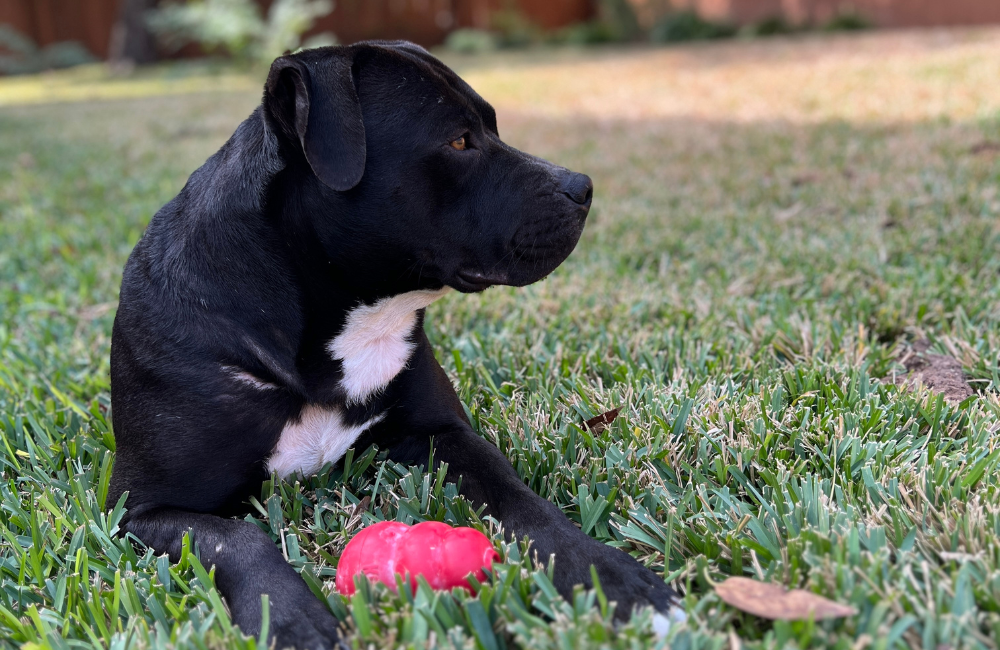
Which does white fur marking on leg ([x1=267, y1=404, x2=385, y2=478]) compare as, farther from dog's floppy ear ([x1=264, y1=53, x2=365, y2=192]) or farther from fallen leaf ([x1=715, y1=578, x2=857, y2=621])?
fallen leaf ([x1=715, y1=578, x2=857, y2=621])

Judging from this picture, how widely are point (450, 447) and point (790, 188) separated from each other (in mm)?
4012

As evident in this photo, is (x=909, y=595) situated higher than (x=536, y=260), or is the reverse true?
(x=536, y=260)

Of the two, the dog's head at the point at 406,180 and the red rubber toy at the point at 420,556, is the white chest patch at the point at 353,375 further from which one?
the red rubber toy at the point at 420,556

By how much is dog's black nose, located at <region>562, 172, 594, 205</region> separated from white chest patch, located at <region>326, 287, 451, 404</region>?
45 centimetres

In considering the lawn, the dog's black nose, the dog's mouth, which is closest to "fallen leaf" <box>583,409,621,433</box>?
the lawn

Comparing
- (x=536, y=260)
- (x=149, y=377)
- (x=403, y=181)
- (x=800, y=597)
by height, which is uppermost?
(x=403, y=181)

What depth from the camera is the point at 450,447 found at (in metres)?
2.35

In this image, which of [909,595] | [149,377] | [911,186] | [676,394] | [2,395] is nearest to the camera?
[909,595]

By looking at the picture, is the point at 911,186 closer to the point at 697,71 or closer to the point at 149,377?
the point at 149,377

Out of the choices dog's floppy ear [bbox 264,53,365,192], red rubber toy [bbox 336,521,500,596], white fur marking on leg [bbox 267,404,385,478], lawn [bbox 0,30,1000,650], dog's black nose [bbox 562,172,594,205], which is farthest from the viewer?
dog's black nose [bbox 562,172,594,205]

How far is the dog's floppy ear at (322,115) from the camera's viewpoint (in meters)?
2.14

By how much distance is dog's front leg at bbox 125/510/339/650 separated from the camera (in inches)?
66.7

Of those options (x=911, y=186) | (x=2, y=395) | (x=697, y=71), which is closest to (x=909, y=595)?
(x=2, y=395)

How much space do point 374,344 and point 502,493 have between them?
612mm
